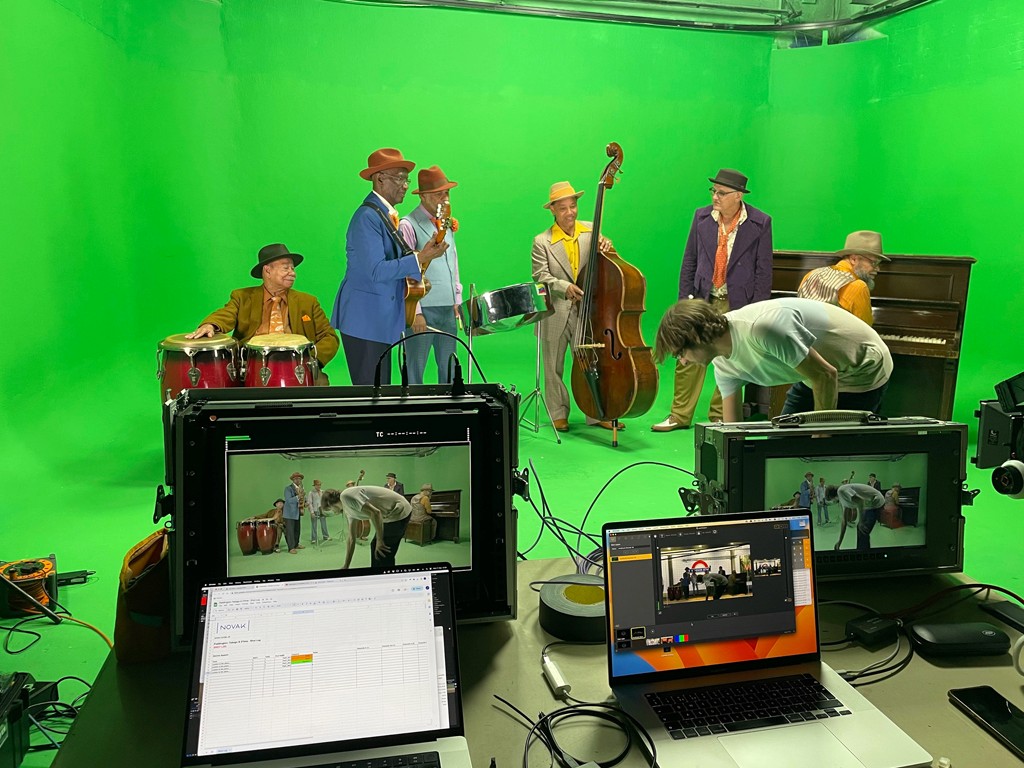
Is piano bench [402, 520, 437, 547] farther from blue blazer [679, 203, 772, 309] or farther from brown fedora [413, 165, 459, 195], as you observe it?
blue blazer [679, 203, 772, 309]

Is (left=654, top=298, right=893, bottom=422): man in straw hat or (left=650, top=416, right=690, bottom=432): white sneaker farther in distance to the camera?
(left=650, top=416, right=690, bottom=432): white sneaker

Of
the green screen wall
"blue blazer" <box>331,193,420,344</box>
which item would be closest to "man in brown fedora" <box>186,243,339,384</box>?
"blue blazer" <box>331,193,420,344</box>

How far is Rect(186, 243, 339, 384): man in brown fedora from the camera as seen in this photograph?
459 centimetres

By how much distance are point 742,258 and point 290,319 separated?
2740 millimetres

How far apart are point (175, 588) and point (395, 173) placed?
10.8 feet

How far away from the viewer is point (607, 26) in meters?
6.99

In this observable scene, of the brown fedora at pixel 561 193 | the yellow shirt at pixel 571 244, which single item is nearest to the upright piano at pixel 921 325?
the yellow shirt at pixel 571 244

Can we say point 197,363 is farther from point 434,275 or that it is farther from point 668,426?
point 668,426

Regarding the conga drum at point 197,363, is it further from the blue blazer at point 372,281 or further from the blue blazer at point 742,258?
the blue blazer at point 742,258

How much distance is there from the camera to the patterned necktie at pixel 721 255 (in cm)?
524

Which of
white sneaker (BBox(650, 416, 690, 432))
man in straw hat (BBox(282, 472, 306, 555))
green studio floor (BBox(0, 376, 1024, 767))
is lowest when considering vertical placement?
green studio floor (BBox(0, 376, 1024, 767))

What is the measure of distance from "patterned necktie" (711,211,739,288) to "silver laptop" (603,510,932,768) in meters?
3.95

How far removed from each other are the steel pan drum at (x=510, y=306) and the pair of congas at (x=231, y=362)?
896 mm

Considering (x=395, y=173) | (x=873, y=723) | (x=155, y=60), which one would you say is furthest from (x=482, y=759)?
(x=155, y=60)
